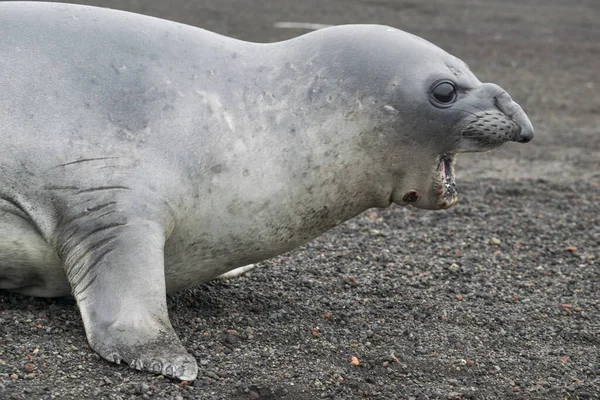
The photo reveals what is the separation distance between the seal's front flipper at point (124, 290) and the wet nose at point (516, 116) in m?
1.61

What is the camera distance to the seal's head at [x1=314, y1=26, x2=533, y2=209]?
401cm

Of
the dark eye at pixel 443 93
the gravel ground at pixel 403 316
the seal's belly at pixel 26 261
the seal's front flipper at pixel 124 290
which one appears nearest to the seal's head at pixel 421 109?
the dark eye at pixel 443 93

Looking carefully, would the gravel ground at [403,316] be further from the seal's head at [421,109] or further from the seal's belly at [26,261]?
the seal's head at [421,109]

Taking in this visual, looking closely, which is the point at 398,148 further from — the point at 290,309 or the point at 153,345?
the point at 153,345

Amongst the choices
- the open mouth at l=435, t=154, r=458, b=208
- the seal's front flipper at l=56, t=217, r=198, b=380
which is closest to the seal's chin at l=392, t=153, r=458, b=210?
the open mouth at l=435, t=154, r=458, b=208

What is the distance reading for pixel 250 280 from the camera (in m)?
4.86

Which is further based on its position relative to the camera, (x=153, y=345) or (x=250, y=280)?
(x=250, y=280)

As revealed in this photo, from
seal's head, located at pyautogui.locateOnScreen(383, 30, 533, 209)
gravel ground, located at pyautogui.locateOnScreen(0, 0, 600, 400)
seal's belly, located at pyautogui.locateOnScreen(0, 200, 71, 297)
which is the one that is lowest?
gravel ground, located at pyautogui.locateOnScreen(0, 0, 600, 400)

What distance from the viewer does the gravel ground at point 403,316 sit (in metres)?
3.53

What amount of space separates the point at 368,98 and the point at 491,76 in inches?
319

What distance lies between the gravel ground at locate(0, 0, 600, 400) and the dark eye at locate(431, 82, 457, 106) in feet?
3.65

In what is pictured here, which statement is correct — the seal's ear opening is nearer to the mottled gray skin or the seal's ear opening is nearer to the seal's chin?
the mottled gray skin

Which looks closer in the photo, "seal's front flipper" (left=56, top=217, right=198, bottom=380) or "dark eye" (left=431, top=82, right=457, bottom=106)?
"seal's front flipper" (left=56, top=217, right=198, bottom=380)

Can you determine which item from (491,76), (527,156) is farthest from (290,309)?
(491,76)
